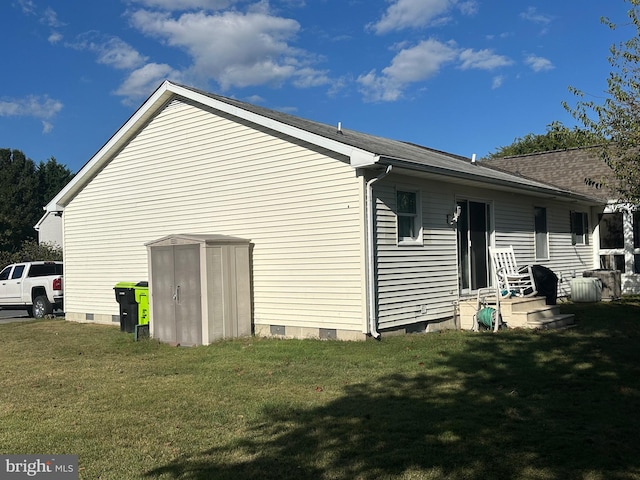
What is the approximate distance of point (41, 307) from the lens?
54.3ft

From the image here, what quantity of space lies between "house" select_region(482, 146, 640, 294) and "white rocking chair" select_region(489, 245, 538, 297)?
15.0 ft

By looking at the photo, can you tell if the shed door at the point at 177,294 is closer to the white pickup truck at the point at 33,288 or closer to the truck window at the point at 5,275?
the white pickup truck at the point at 33,288

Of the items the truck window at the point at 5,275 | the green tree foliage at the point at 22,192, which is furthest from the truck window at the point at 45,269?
the green tree foliage at the point at 22,192

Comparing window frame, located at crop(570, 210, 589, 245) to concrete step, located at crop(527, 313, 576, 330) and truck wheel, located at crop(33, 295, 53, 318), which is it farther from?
truck wheel, located at crop(33, 295, 53, 318)

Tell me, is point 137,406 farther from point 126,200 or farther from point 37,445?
point 126,200

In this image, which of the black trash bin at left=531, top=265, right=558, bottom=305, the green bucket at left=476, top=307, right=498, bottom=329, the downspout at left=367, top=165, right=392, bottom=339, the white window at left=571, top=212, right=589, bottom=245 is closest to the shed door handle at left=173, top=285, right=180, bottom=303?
the downspout at left=367, top=165, right=392, bottom=339

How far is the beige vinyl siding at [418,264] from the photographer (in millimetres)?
9680

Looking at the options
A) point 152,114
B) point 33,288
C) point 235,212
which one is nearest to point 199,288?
point 235,212

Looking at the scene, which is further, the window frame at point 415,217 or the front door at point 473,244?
the front door at point 473,244

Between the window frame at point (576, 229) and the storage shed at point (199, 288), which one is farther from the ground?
the window frame at point (576, 229)

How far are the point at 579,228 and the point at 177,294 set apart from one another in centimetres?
1301

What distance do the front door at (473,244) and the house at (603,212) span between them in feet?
15.0

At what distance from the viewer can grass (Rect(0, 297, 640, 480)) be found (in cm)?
428

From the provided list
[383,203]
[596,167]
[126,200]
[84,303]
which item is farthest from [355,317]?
[596,167]
